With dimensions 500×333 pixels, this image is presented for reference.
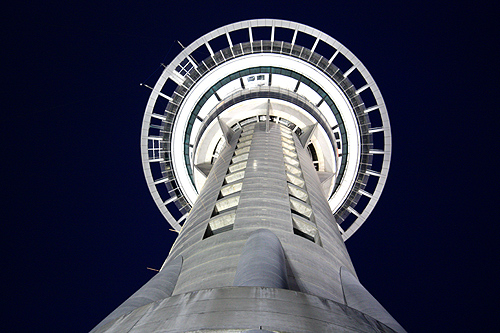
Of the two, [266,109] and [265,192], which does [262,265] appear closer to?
[265,192]

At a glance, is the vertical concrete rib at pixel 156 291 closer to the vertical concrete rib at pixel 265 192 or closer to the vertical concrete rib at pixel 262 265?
the vertical concrete rib at pixel 262 265

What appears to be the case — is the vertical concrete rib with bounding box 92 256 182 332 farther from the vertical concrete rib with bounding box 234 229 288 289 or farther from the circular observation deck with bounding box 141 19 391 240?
Result: the circular observation deck with bounding box 141 19 391 240

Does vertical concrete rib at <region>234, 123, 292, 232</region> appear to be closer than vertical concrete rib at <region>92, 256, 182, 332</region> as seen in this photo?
No

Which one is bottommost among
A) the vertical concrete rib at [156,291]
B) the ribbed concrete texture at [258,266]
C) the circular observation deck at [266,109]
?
the vertical concrete rib at [156,291]

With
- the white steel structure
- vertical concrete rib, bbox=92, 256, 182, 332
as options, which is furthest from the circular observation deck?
vertical concrete rib, bbox=92, 256, 182, 332

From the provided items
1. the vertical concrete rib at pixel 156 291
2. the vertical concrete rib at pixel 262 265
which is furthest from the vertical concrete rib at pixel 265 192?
the vertical concrete rib at pixel 156 291

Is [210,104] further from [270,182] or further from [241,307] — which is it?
[241,307]

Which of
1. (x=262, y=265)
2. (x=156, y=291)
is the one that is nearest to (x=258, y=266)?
(x=262, y=265)
